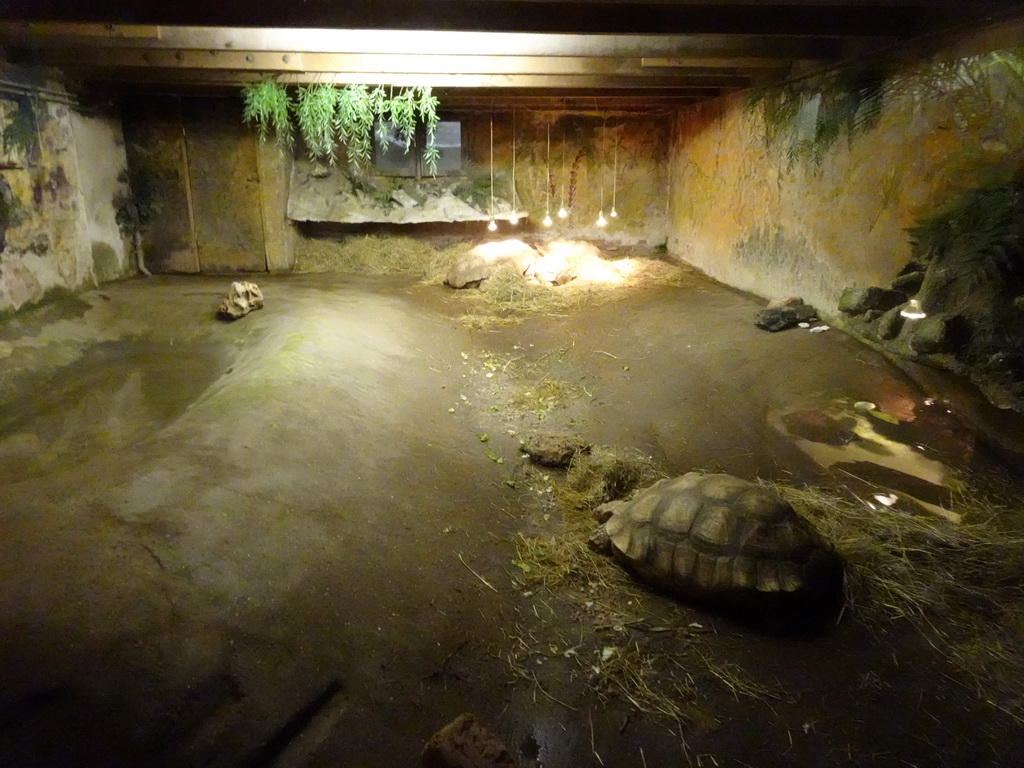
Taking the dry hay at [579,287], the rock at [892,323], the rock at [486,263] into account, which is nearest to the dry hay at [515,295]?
the dry hay at [579,287]

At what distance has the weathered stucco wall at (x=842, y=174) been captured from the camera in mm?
4695

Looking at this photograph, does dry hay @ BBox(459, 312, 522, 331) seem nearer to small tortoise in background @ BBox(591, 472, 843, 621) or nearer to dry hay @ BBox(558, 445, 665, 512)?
dry hay @ BBox(558, 445, 665, 512)

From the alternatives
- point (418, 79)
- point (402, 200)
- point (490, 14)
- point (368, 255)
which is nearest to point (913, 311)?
point (490, 14)

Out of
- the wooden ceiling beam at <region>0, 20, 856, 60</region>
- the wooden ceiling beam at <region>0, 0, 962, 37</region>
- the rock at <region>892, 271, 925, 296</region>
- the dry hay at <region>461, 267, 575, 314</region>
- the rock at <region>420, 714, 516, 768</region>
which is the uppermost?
the wooden ceiling beam at <region>0, 20, 856, 60</region>

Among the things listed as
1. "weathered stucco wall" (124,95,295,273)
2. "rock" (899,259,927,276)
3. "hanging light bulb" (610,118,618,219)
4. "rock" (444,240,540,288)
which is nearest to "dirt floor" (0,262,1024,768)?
"rock" (899,259,927,276)

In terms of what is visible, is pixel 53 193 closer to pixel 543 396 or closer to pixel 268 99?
pixel 268 99

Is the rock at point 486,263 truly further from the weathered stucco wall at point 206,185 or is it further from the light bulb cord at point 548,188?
the weathered stucco wall at point 206,185

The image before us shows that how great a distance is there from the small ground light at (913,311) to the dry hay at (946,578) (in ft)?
5.63

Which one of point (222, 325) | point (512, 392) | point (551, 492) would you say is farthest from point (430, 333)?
point (551, 492)

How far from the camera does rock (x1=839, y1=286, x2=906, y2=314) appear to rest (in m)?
5.64

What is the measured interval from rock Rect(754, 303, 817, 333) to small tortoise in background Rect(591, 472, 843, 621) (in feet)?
12.0

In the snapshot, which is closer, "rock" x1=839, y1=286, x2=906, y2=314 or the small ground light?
the small ground light

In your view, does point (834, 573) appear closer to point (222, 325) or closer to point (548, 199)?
point (222, 325)

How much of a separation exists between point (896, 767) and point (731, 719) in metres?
0.60
